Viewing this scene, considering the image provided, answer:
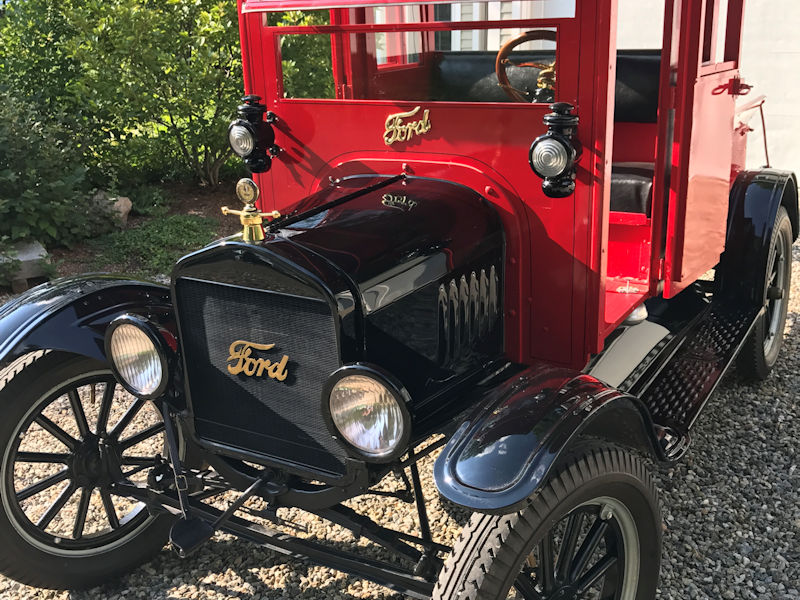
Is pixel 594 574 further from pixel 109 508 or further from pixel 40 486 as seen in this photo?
pixel 40 486

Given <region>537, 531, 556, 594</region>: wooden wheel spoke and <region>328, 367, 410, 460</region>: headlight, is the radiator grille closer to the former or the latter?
<region>328, 367, 410, 460</region>: headlight

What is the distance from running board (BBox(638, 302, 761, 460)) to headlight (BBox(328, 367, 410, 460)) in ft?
3.36

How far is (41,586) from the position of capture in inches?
99.9

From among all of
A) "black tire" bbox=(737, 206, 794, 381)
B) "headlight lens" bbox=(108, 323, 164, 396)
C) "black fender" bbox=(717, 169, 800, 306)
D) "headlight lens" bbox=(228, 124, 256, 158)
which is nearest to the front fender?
"headlight lens" bbox=(108, 323, 164, 396)

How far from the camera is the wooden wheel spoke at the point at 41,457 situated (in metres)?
2.50

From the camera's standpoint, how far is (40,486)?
99.3 inches

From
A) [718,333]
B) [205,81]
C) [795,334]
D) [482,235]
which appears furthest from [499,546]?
[205,81]

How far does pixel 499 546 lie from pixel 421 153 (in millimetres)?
1406

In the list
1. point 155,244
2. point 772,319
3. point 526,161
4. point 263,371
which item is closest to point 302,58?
point 155,244

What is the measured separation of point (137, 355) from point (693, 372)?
7.15 feet

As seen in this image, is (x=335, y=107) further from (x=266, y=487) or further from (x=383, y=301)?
(x=266, y=487)

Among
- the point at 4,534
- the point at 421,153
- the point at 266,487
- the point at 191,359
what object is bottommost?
the point at 4,534

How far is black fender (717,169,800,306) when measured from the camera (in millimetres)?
3656

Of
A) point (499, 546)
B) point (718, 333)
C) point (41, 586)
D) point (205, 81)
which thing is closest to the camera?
point (499, 546)
